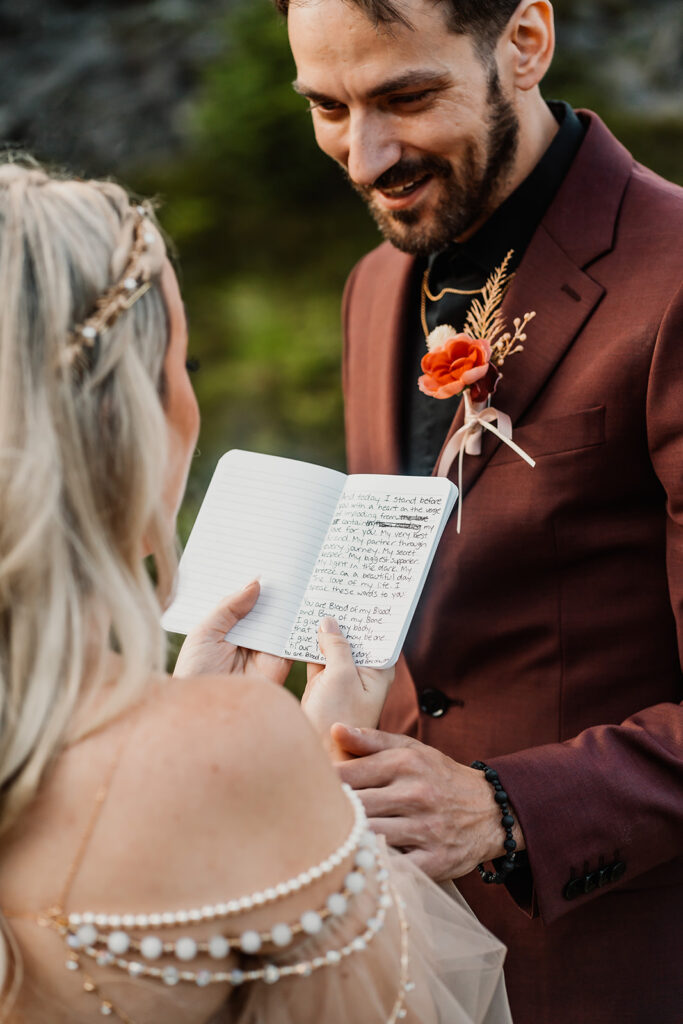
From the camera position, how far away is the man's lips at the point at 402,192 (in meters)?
2.15

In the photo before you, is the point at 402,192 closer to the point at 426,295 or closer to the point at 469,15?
the point at 426,295

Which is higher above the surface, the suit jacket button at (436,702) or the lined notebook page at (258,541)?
the lined notebook page at (258,541)

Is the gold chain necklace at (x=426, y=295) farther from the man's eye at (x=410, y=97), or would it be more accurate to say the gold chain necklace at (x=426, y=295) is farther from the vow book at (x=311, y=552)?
the vow book at (x=311, y=552)

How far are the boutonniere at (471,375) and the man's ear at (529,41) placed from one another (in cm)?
49

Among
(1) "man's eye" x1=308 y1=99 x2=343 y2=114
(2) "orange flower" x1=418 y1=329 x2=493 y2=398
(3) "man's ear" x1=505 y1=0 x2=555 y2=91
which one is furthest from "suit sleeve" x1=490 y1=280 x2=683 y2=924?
(1) "man's eye" x1=308 y1=99 x2=343 y2=114

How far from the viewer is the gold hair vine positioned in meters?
1.23

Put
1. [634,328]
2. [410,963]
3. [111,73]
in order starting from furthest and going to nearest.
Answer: [111,73]
[634,328]
[410,963]

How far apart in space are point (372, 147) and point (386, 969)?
5.12ft

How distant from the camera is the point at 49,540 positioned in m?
1.22

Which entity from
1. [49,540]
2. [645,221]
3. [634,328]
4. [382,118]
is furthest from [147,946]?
[382,118]

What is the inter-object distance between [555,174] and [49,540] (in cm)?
139

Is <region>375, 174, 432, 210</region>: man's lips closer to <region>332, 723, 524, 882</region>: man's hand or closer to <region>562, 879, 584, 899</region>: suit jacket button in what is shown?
<region>332, 723, 524, 882</region>: man's hand

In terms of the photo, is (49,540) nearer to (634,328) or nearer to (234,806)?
(234,806)

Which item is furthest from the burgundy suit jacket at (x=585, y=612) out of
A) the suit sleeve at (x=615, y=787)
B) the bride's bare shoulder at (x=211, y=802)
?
the bride's bare shoulder at (x=211, y=802)
